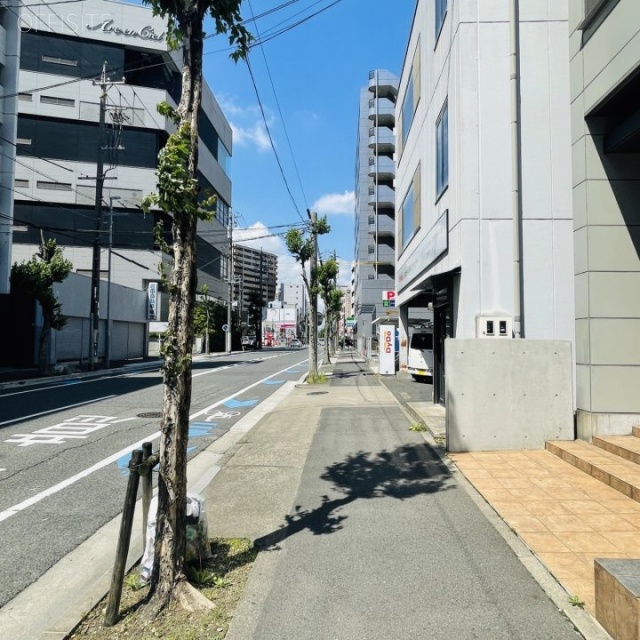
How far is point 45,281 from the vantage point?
20.2 metres

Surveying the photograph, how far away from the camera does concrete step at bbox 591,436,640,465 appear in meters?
6.00

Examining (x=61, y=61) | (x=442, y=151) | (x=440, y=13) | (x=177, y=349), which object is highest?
(x=61, y=61)

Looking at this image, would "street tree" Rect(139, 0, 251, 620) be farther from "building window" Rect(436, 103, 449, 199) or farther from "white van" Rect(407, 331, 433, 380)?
"white van" Rect(407, 331, 433, 380)

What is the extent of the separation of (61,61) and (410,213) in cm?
3901

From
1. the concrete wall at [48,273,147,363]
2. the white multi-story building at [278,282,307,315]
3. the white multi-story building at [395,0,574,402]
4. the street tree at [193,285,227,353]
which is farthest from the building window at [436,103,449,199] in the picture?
the white multi-story building at [278,282,307,315]

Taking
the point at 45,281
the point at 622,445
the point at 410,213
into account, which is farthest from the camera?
the point at 45,281

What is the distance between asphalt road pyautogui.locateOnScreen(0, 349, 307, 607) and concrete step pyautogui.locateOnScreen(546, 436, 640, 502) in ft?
18.0

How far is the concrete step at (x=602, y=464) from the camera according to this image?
5262 millimetres

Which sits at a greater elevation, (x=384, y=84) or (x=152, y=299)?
(x=384, y=84)

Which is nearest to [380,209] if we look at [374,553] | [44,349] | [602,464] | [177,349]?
[44,349]

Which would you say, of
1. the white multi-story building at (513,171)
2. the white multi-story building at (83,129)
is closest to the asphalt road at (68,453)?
the white multi-story building at (513,171)

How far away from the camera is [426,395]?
571 inches

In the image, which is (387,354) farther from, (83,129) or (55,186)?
(83,129)

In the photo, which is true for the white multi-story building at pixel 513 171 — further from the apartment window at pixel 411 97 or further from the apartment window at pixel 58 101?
the apartment window at pixel 58 101
